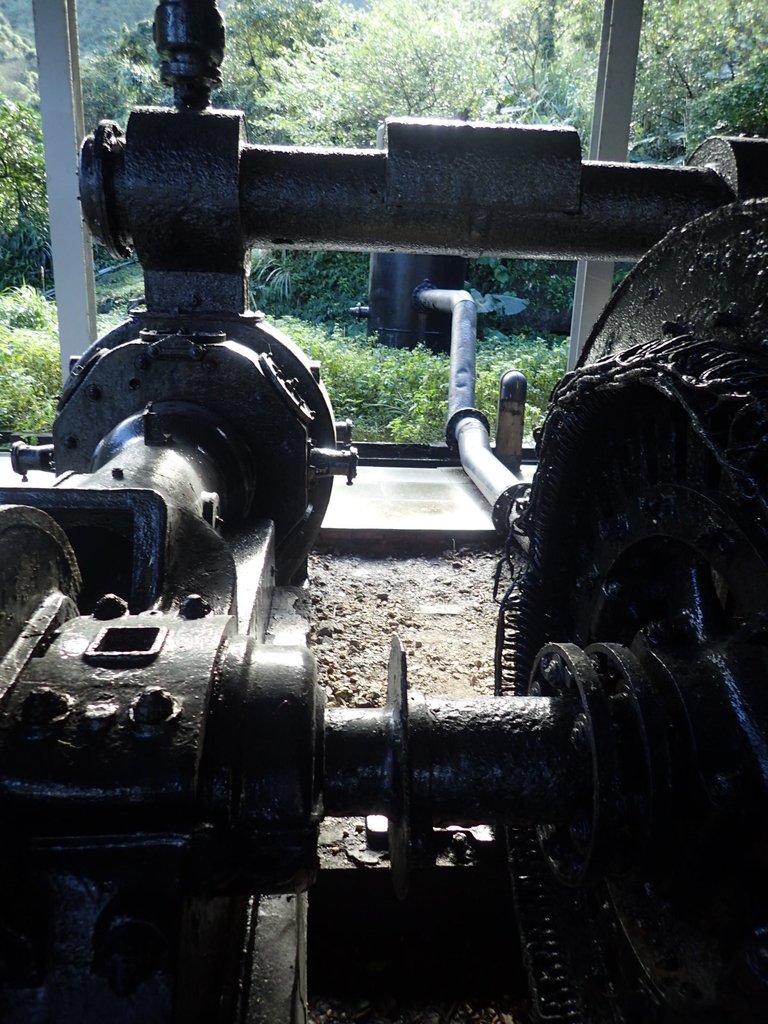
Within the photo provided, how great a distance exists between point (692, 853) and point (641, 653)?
261mm

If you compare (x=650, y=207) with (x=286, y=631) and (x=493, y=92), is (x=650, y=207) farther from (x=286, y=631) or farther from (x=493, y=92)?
(x=493, y=92)

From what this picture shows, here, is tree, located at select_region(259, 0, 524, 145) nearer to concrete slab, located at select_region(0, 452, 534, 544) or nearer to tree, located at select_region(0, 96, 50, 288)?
tree, located at select_region(0, 96, 50, 288)

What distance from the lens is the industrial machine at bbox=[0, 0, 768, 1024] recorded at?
0.79 m

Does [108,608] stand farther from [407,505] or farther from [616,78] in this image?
[616,78]

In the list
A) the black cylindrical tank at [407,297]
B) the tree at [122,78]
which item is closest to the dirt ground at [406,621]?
the black cylindrical tank at [407,297]

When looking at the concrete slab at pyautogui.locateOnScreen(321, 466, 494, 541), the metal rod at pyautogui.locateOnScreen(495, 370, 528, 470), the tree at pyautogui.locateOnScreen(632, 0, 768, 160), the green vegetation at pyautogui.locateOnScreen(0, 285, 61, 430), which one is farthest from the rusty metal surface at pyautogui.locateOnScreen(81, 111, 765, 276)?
the tree at pyautogui.locateOnScreen(632, 0, 768, 160)

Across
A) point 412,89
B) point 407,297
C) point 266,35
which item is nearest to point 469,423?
point 407,297

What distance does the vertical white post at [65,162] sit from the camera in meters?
4.42

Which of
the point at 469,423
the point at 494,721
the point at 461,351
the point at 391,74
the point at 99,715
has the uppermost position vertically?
the point at 391,74

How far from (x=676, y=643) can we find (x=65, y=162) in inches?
181

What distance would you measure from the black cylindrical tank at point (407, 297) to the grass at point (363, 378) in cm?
20

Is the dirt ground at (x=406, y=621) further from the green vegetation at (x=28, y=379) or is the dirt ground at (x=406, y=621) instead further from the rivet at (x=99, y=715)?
the green vegetation at (x=28, y=379)

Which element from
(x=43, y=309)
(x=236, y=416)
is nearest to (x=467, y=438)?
(x=236, y=416)

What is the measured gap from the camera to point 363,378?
810cm
